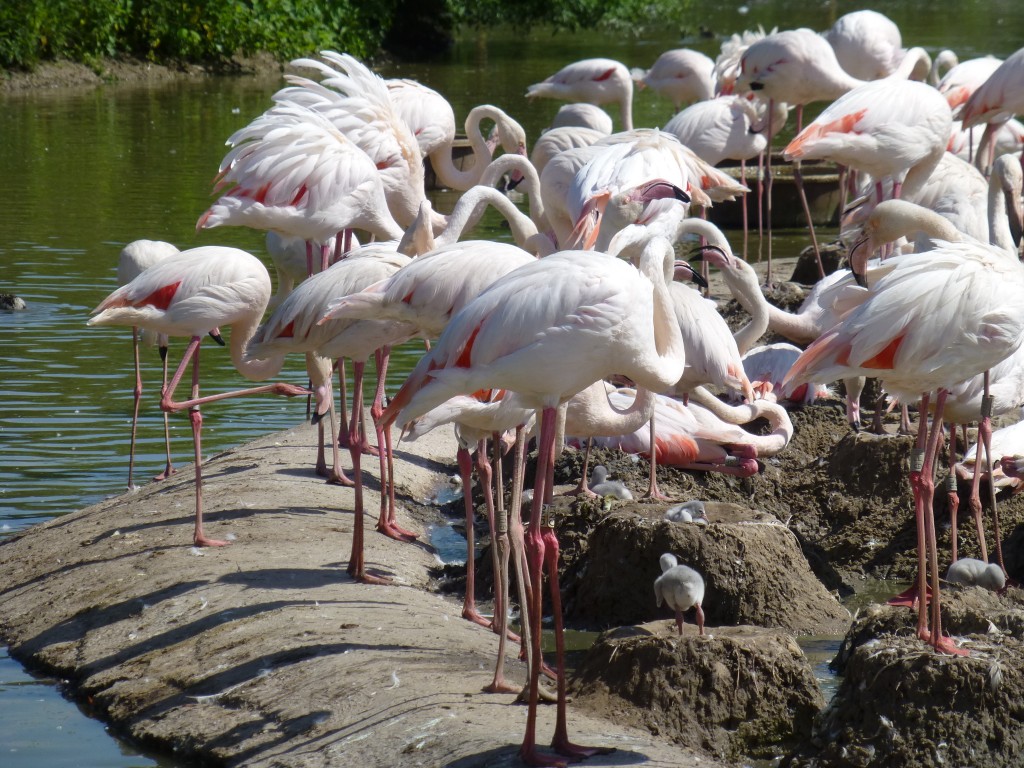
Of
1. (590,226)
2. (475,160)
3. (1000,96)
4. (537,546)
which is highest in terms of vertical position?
(1000,96)

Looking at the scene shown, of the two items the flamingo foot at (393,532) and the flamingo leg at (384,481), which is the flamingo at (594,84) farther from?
the flamingo foot at (393,532)

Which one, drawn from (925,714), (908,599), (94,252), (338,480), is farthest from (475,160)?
(925,714)

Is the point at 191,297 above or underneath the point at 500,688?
above

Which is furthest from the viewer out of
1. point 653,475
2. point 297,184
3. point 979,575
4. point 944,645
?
point 297,184

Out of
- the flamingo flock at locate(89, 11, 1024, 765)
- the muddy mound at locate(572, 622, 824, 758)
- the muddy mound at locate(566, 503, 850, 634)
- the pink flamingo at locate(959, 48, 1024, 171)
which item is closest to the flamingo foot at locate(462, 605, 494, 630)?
the flamingo flock at locate(89, 11, 1024, 765)

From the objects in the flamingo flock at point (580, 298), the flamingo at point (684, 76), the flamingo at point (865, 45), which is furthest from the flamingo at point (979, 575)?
the flamingo at point (684, 76)

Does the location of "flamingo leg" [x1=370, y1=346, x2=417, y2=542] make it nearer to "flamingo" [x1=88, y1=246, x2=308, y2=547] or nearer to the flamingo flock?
the flamingo flock

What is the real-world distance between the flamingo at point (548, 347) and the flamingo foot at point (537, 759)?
4.0 inches

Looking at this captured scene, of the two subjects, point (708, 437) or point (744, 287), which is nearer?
point (708, 437)

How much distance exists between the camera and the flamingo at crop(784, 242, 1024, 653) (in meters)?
4.45

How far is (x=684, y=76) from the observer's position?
13.7 metres

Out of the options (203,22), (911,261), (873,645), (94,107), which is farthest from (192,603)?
(203,22)

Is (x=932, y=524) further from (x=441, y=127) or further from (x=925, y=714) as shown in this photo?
(x=441, y=127)

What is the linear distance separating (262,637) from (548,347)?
1458 mm
